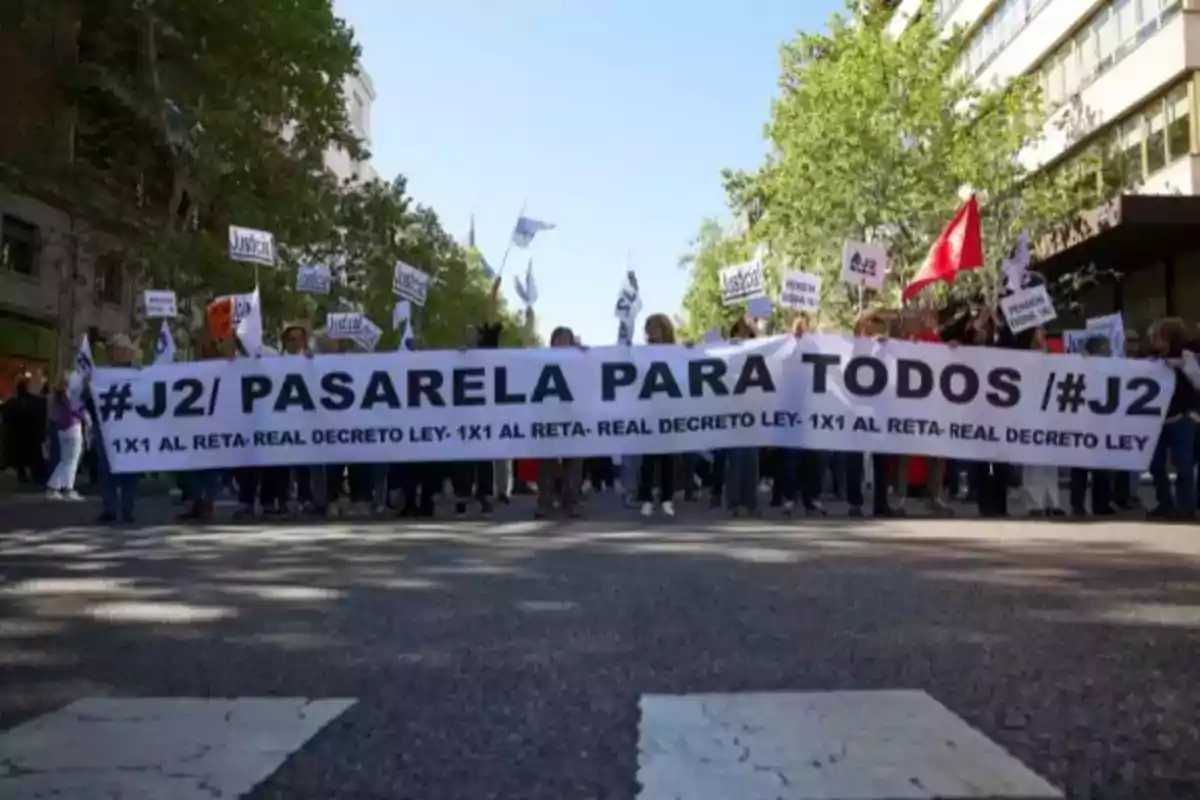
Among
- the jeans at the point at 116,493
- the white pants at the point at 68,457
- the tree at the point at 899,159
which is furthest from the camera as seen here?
the tree at the point at 899,159

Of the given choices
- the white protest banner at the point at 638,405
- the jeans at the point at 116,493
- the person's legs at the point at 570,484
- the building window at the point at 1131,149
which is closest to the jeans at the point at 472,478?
the white protest banner at the point at 638,405

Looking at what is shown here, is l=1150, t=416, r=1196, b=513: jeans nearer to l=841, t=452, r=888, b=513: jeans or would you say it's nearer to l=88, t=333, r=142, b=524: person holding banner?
l=841, t=452, r=888, b=513: jeans

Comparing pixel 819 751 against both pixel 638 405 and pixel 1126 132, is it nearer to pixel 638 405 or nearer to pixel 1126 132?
pixel 638 405

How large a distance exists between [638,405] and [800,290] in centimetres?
461

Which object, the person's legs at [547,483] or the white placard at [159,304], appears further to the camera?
the white placard at [159,304]

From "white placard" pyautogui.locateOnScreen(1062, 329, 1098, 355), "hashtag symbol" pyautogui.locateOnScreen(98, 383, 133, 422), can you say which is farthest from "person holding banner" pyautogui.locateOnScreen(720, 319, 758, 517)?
"white placard" pyautogui.locateOnScreen(1062, 329, 1098, 355)

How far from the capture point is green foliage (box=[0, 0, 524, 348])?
31594 mm

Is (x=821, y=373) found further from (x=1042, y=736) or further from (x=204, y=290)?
(x=204, y=290)

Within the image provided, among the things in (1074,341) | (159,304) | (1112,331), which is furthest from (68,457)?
(1074,341)

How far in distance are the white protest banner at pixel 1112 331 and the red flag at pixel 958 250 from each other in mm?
2192

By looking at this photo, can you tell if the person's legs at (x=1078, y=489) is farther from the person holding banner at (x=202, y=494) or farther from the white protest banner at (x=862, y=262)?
the person holding banner at (x=202, y=494)

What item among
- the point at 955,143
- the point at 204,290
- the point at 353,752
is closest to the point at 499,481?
the point at 353,752

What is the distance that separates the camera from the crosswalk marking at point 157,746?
141 inches

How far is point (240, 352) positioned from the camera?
1463 centimetres
